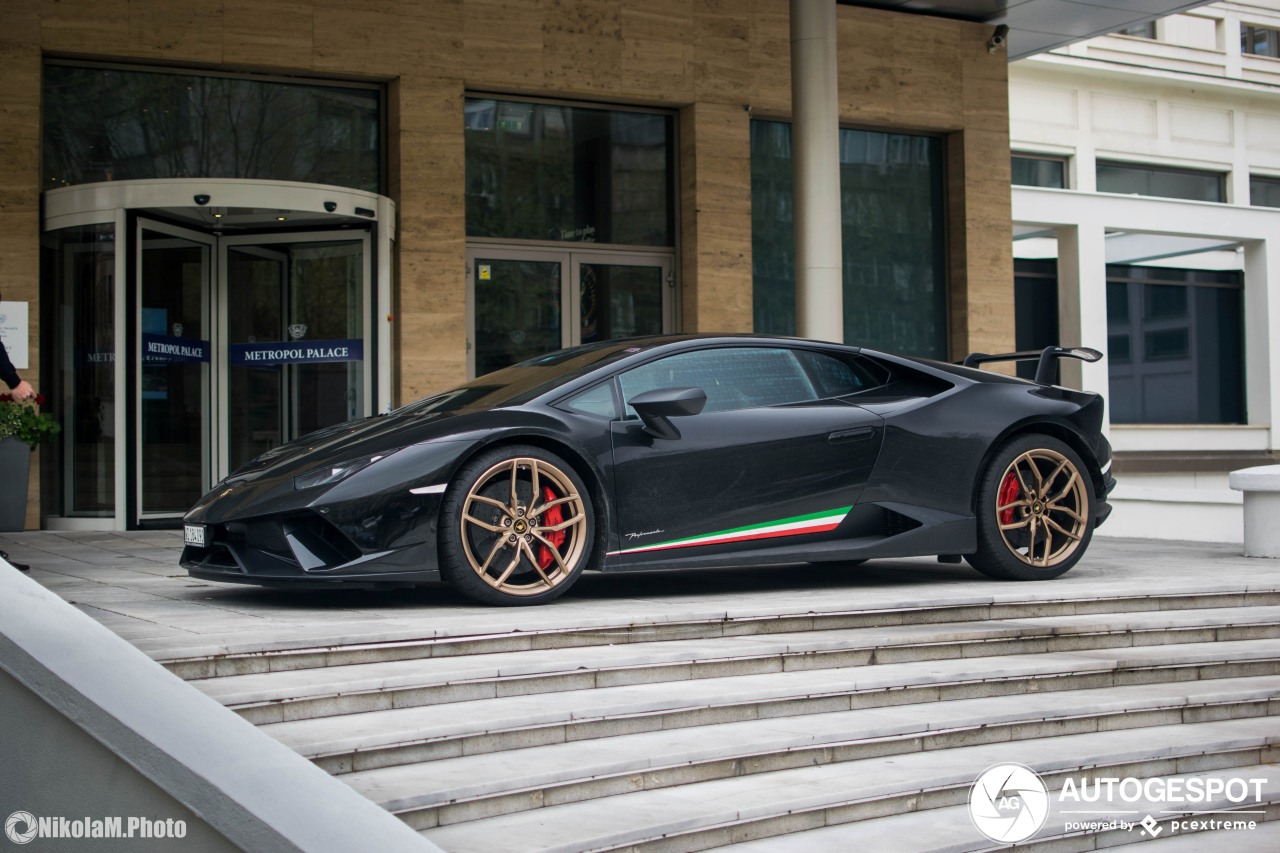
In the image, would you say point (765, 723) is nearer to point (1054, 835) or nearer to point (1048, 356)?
point (1054, 835)

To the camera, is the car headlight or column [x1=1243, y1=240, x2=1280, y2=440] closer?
the car headlight

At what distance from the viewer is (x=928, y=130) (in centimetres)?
1524

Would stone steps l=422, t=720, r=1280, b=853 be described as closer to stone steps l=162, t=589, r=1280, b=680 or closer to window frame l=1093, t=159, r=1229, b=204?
stone steps l=162, t=589, r=1280, b=680

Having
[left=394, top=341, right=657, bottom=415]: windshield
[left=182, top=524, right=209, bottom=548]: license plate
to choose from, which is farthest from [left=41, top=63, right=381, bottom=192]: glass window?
[left=182, top=524, right=209, bottom=548]: license plate

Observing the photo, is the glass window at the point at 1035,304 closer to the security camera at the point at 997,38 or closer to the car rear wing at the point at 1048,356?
the security camera at the point at 997,38

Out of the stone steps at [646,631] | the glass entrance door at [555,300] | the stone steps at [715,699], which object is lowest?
the stone steps at [715,699]

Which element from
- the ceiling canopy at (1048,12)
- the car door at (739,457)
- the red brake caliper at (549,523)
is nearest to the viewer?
the red brake caliper at (549,523)

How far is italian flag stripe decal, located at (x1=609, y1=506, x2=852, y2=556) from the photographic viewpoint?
6.30 metres

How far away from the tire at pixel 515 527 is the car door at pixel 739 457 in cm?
22

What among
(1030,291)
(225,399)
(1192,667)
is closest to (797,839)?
(1192,667)

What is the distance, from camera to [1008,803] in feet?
14.1

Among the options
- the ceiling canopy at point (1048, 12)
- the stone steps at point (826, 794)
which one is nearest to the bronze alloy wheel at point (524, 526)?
the stone steps at point (826, 794)

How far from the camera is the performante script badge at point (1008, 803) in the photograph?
4.11m

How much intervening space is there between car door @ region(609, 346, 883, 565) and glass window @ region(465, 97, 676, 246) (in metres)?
6.76
